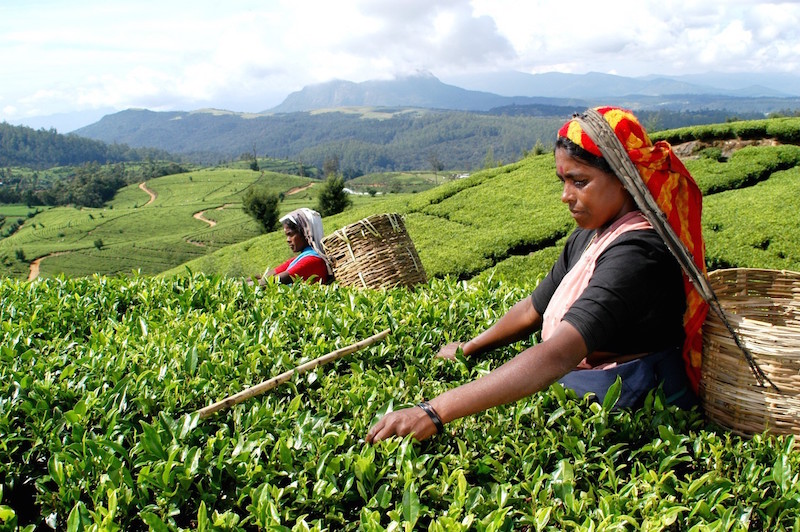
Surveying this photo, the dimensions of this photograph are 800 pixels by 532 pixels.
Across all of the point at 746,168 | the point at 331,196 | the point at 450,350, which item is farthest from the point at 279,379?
the point at 331,196

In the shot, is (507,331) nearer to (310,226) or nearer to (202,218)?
(310,226)

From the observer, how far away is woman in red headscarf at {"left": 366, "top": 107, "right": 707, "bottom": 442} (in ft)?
6.78

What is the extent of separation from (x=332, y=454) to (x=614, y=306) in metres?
1.14

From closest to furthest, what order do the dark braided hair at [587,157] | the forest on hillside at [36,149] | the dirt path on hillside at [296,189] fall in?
the dark braided hair at [587,157] < the dirt path on hillside at [296,189] < the forest on hillside at [36,149]

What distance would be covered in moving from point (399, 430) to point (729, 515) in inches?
41.3

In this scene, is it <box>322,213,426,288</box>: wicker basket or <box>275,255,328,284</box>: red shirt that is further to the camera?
<box>275,255,328,284</box>: red shirt

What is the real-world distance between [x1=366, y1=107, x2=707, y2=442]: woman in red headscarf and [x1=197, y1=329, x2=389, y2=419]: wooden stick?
63 centimetres

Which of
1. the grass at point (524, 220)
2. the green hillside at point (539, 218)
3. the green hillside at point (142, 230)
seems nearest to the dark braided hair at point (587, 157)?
the grass at point (524, 220)

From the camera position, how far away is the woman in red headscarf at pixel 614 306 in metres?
2.07

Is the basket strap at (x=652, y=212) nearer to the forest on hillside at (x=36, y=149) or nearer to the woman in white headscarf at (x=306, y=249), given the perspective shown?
the woman in white headscarf at (x=306, y=249)

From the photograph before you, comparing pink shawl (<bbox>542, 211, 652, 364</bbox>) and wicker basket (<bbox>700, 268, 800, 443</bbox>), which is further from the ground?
pink shawl (<bbox>542, 211, 652, 364</bbox>)

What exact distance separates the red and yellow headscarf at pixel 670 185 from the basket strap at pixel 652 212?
0.03 meters

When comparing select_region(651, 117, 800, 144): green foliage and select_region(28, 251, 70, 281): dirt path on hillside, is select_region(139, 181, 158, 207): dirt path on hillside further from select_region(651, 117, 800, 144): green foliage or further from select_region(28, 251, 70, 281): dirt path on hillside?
select_region(651, 117, 800, 144): green foliage

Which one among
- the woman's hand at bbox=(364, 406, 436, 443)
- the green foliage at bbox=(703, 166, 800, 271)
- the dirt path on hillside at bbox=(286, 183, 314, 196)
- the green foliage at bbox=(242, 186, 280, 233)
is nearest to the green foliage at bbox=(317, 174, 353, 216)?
the green foliage at bbox=(242, 186, 280, 233)
